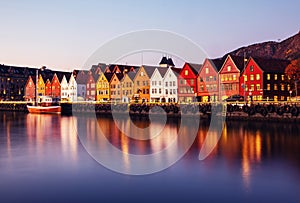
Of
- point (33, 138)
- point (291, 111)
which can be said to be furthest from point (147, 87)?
point (33, 138)

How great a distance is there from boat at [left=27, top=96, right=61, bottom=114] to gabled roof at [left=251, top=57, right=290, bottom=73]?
4814cm

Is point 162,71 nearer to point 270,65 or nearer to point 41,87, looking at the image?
point 270,65

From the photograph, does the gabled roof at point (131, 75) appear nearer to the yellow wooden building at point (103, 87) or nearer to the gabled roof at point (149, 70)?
the gabled roof at point (149, 70)

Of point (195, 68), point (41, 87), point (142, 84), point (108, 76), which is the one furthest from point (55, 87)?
point (195, 68)

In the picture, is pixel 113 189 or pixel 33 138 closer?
pixel 113 189

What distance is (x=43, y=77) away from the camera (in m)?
130

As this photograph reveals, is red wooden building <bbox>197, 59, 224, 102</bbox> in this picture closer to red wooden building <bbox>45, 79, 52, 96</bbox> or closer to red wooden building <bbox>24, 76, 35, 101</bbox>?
red wooden building <bbox>45, 79, 52, 96</bbox>

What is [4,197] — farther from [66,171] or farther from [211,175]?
[211,175]

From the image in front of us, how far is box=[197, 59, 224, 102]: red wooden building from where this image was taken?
7988cm

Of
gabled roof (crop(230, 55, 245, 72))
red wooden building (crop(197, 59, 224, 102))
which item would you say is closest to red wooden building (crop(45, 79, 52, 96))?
red wooden building (crop(197, 59, 224, 102))

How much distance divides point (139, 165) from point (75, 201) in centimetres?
774

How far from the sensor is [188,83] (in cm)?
8494

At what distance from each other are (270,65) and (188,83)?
1863cm

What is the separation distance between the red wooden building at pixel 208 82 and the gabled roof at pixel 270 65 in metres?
9.44
